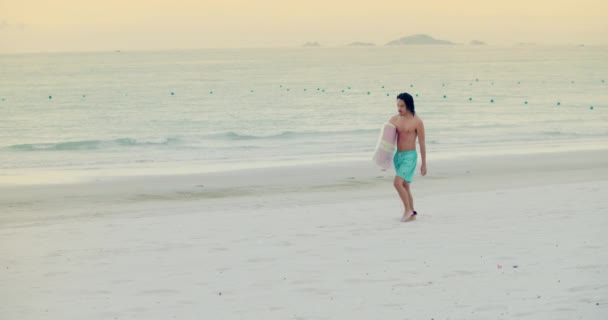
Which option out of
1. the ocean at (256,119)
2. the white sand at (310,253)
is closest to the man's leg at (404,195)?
the white sand at (310,253)

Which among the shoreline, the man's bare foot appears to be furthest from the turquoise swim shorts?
the shoreline

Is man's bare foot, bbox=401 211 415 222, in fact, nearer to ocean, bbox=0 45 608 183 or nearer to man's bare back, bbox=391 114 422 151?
man's bare back, bbox=391 114 422 151

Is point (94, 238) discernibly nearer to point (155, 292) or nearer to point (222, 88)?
point (155, 292)

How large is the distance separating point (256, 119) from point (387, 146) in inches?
1305

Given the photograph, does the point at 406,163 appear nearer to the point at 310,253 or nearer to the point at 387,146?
the point at 387,146

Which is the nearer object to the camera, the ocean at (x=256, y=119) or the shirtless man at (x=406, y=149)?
the shirtless man at (x=406, y=149)

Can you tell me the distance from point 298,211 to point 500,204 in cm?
272

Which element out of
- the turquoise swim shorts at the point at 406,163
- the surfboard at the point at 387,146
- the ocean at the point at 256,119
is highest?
the surfboard at the point at 387,146

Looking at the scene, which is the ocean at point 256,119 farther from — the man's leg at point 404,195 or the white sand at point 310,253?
the man's leg at point 404,195

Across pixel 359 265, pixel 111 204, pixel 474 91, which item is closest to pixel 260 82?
pixel 474 91

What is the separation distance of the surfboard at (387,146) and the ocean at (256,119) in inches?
348

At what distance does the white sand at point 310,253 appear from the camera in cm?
622

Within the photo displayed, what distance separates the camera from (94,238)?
31.3 ft

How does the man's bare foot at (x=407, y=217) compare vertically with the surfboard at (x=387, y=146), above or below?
below
